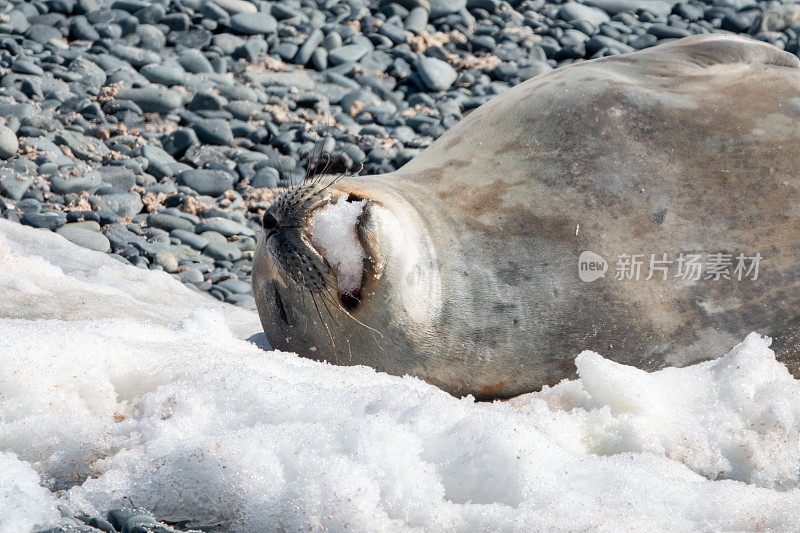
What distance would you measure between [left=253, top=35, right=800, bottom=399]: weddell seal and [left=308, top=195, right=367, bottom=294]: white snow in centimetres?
1

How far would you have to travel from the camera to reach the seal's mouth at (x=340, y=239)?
10.4 ft

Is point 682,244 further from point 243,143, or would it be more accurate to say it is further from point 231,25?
point 231,25

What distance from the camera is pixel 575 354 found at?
3.34 m

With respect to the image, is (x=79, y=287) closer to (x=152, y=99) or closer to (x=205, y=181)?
(x=205, y=181)

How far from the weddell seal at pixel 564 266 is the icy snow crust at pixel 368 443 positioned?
23 cm

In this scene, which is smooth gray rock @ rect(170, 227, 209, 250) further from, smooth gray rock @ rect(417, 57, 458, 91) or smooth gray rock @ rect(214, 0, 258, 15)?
smooth gray rock @ rect(214, 0, 258, 15)

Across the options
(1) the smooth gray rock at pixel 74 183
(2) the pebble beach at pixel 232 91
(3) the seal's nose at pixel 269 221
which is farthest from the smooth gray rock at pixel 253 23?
(3) the seal's nose at pixel 269 221

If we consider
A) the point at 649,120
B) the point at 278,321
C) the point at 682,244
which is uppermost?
the point at 649,120

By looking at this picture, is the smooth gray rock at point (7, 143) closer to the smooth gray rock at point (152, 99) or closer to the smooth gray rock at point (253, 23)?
the smooth gray rock at point (152, 99)

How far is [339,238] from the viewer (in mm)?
3184

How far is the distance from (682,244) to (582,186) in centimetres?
41

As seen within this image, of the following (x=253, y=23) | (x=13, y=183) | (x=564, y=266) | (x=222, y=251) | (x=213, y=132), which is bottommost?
(x=222, y=251)

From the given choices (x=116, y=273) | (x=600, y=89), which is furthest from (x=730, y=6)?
(x=116, y=273)

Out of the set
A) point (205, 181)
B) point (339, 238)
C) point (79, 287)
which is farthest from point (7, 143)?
point (339, 238)
